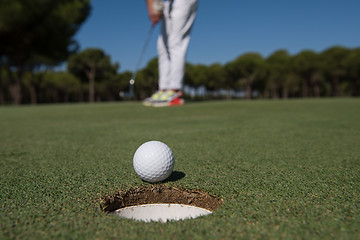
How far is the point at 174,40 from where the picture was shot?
25.1 ft

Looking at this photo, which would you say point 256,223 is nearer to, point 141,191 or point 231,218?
point 231,218

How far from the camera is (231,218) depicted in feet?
4.10

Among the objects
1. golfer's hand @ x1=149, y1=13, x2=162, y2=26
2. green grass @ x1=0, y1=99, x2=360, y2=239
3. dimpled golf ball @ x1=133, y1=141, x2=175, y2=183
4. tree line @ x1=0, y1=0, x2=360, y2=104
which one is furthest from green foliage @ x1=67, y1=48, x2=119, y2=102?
dimpled golf ball @ x1=133, y1=141, x2=175, y2=183

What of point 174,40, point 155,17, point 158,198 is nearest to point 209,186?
point 158,198

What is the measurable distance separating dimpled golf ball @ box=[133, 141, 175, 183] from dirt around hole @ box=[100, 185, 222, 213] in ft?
0.30

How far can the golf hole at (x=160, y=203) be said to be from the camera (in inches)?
65.7

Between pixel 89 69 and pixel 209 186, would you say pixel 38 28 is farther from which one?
pixel 209 186

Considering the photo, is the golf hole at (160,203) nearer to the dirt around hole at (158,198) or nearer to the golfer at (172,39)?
the dirt around hole at (158,198)

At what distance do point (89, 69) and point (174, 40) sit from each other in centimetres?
3026

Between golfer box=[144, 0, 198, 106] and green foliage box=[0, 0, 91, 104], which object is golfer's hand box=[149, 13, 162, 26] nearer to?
golfer box=[144, 0, 198, 106]

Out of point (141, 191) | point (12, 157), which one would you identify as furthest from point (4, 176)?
point (141, 191)

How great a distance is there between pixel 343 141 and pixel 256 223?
2613 millimetres

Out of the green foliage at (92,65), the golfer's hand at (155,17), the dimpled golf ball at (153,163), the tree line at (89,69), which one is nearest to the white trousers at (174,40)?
the golfer's hand at (155,17)

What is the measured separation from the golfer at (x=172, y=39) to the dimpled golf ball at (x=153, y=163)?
607cm
